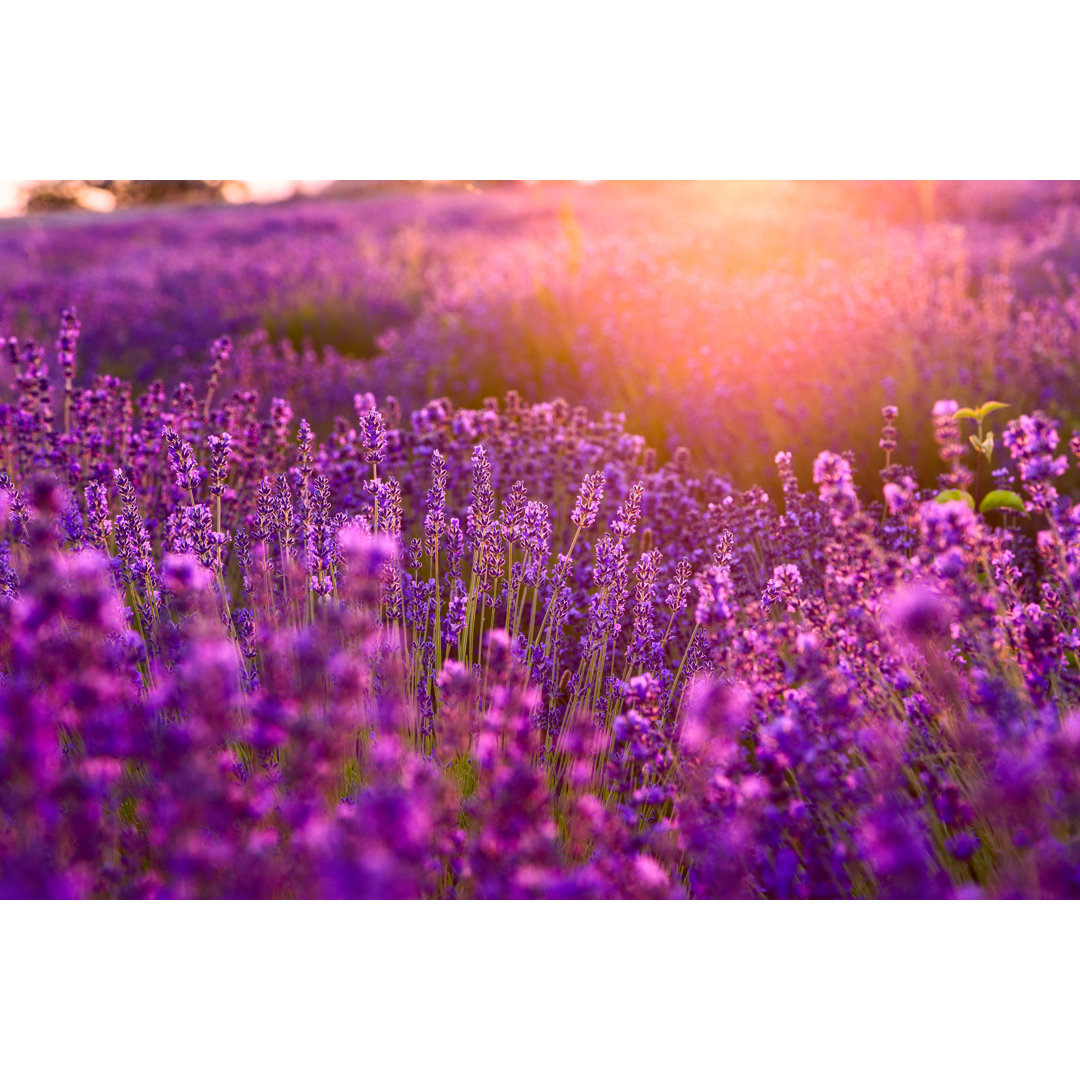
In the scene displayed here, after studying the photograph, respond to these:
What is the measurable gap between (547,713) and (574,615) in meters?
0.48

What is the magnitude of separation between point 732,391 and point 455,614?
97.3 inches

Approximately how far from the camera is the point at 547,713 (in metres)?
2.50

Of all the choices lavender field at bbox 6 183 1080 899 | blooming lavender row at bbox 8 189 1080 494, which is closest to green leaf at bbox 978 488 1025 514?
lavender field at bbox 6 183 1080 899

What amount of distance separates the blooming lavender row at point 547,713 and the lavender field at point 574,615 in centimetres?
1

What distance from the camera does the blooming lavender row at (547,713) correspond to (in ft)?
4.43

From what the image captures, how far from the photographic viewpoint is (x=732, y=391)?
4.25 m

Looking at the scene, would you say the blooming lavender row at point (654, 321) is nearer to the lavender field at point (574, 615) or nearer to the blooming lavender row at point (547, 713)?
the lavender field at point (574, 615)

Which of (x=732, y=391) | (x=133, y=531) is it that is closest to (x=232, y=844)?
(x=133, y=531)

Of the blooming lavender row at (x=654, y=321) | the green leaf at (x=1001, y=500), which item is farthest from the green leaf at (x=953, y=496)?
the blooming lavender row at (x=654, y=321)

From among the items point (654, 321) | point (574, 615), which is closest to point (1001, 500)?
point (574, 615)

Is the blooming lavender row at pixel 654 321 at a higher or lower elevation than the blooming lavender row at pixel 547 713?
higher

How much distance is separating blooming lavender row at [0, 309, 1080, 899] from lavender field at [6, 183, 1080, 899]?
0.01 metres
